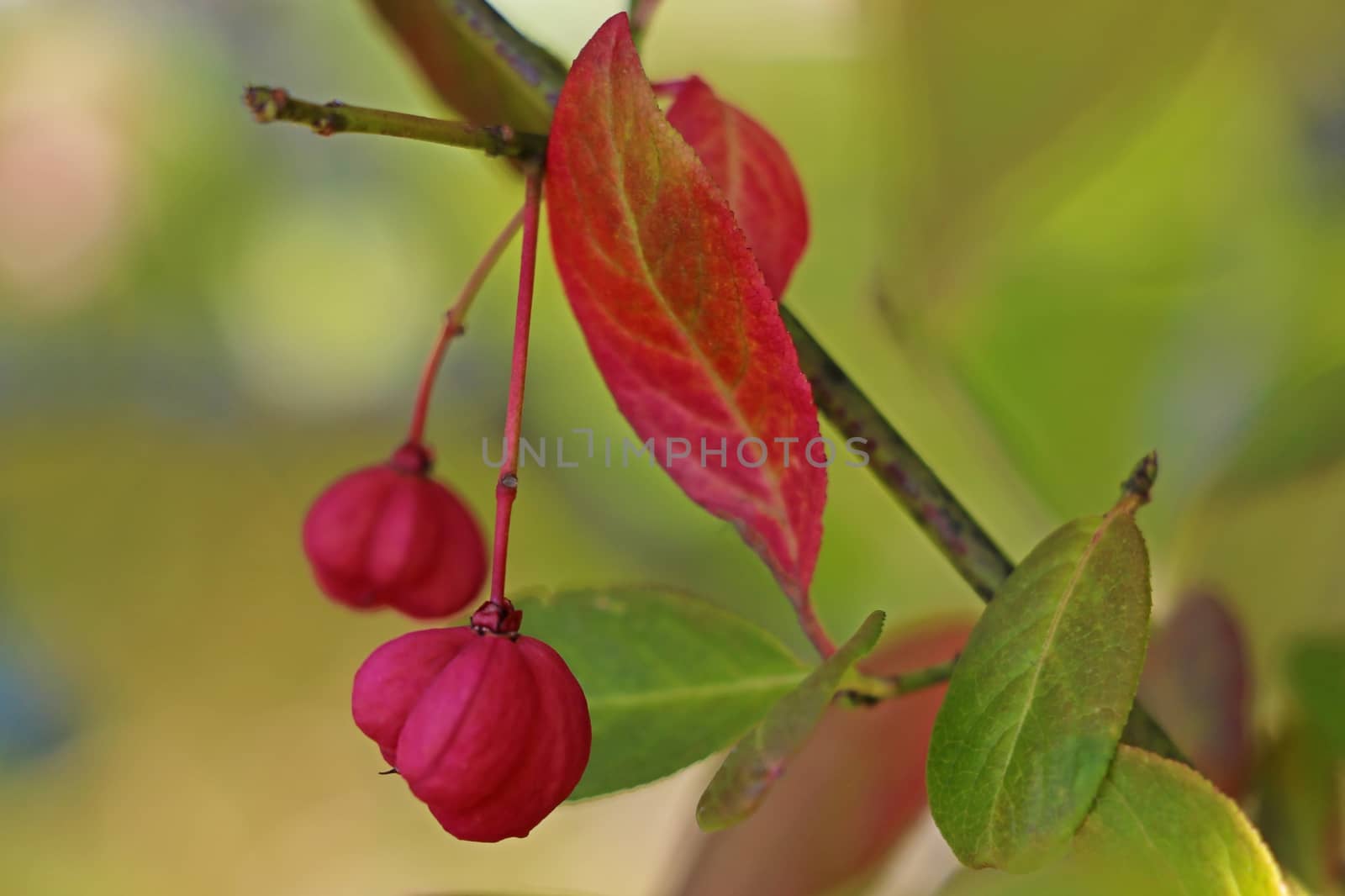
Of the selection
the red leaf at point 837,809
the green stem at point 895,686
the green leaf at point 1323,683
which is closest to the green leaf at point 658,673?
the green stem at point 895,686

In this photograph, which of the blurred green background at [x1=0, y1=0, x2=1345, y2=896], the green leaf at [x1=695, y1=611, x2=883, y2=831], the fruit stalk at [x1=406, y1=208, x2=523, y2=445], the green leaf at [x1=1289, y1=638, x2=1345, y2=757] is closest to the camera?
the green leaf at [x1=695, y1=611, x2=883, y2=831]

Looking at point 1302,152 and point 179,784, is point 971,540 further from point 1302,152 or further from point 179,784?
point 179,784

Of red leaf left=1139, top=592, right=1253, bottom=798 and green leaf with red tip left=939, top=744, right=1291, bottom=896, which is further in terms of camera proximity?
red leaf left=1139, top=592, right=1253, bottom=798

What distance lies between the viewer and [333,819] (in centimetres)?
117

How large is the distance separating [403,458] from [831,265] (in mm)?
562

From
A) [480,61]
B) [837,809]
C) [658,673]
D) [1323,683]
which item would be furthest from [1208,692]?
[480,61]

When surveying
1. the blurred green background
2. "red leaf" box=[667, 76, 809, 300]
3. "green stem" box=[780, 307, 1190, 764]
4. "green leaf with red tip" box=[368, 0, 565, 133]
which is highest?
"green leaf with red tip" box=[368, 0, 565, 133]

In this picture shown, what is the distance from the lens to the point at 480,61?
334 mm

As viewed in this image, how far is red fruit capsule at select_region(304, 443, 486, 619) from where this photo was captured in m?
0.38

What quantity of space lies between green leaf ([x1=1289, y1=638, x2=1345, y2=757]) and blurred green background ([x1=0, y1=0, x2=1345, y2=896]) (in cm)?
17

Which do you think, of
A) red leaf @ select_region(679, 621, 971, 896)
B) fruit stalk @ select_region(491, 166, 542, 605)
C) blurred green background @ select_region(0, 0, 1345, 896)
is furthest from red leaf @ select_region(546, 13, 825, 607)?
blurred green background @ select_region(0, 0, 1345, 896)

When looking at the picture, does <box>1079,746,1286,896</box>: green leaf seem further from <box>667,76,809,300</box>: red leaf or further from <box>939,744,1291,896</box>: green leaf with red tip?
<box>667,76,809,300</box>: red leaf

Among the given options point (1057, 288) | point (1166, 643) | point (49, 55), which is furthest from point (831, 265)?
point (49, 55)

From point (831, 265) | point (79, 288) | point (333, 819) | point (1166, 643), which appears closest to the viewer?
point (1166, 643)
